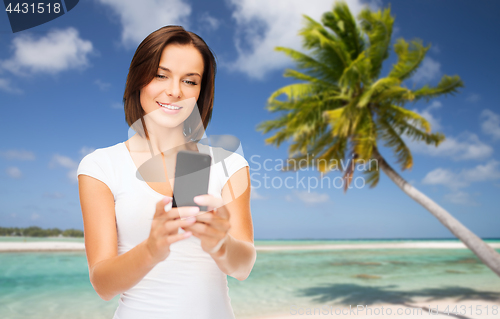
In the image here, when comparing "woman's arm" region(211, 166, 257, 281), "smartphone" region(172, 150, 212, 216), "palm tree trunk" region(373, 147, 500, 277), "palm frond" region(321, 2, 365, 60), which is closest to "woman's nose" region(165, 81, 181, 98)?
"woman's arm" region(211, 166, 257, 281)

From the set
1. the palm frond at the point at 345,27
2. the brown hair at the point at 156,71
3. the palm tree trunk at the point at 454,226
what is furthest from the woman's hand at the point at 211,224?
the palm frond at the point at 345,27

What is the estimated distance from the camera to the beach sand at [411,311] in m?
8.92

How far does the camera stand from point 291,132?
414 inches

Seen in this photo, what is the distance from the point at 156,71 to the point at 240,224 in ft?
1.77

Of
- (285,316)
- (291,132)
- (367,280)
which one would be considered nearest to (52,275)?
(285,316)

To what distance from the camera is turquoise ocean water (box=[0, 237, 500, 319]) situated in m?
11.1

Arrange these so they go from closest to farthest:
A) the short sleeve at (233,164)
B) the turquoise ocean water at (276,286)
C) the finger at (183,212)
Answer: the finger at (183,212), the short sleeve at (233,164), the turquoise ocean water at (276,286)

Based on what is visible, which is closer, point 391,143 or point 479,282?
point 391,143

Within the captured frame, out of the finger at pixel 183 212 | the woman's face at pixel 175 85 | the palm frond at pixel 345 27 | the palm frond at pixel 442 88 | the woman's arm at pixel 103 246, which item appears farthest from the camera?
the palm frond at pixel 345 27

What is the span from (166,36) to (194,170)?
0.63m

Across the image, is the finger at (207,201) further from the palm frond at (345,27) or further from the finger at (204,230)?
the palm frond at (345,27)

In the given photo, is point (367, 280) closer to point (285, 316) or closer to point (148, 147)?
point (285, 316)

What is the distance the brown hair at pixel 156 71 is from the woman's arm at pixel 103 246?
0.23 m

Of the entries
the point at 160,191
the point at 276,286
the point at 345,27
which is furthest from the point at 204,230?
the point at 276,286
